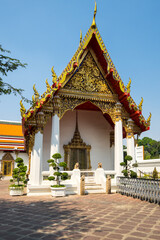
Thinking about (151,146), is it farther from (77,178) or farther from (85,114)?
(77,178)

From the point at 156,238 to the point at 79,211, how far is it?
2473 millimetres

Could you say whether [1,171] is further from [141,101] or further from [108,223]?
[108,223]

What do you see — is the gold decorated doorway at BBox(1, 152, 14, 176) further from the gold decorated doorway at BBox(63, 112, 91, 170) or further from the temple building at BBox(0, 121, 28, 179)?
the gold decorated doorway at BBox(63, 112, 91, 170)

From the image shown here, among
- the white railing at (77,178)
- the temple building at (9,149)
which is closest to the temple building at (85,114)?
the white railing at (77,178)

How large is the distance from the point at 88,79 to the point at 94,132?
12.4 feet

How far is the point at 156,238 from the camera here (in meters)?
3.56

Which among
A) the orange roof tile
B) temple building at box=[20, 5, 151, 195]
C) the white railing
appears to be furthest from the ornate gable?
the orange roof tile

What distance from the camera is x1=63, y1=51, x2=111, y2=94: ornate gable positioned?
10191 mm

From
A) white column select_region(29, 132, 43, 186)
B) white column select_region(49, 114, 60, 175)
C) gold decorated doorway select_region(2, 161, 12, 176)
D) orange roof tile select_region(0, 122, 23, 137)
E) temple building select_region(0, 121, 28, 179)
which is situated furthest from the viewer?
orange roof tile select_region(0, 122, 23, 137)

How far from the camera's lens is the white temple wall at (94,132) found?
1239cm

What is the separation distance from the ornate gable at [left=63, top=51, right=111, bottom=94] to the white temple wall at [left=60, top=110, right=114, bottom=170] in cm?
267

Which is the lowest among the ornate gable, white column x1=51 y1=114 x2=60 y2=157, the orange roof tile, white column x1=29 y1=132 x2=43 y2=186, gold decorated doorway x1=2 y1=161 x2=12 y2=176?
gold decorated doorway x1=2 y1=161 x2=12 y2=176

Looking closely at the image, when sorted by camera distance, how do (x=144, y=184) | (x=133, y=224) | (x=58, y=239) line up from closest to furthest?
(x=58, y=239) < (x=133, y=224) < (x=144, y=184)

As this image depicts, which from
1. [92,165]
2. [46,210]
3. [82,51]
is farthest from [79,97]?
[46,210]
